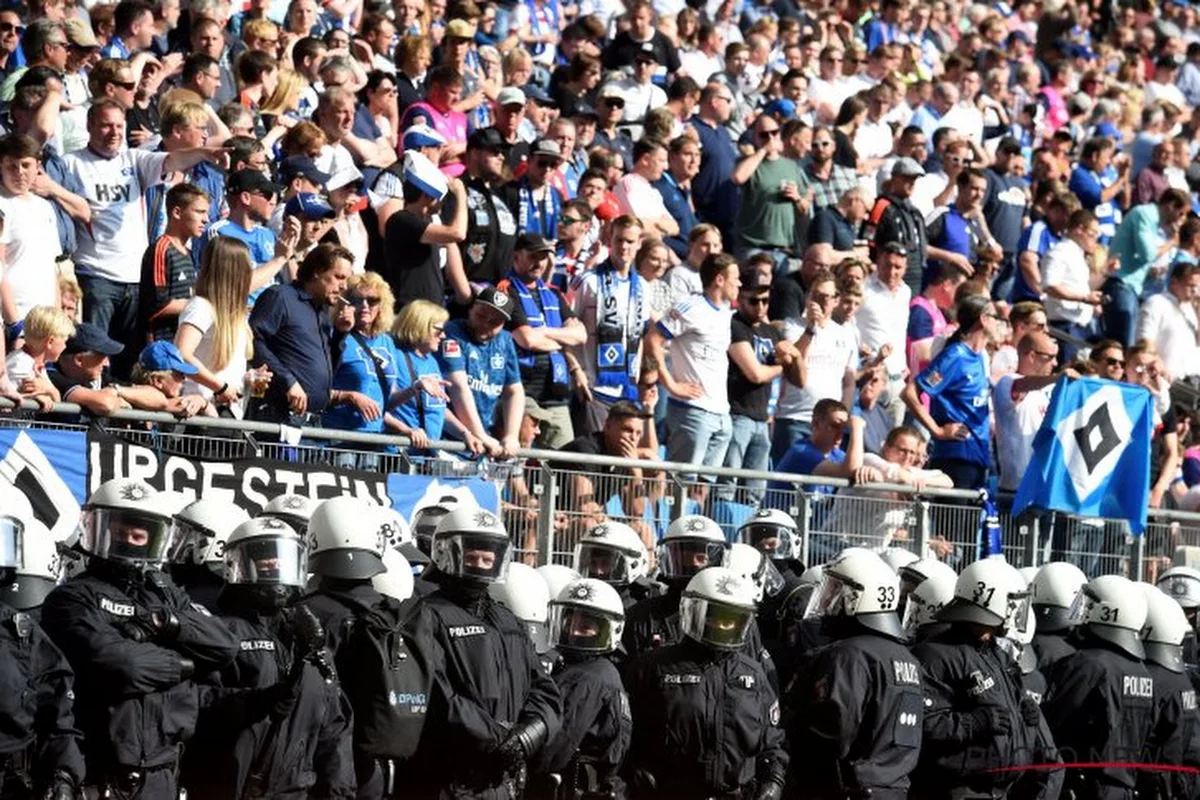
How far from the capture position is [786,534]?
48.2 feet

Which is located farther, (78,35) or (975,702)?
(78,35)

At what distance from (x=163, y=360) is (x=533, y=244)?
380 centimetres

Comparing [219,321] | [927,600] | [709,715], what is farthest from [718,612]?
[219,321]

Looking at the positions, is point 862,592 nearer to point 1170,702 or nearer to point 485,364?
point 1170,702

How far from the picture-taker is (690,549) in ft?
43.6

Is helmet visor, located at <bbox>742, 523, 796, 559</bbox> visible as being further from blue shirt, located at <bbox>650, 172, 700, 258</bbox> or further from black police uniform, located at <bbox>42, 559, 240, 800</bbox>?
blue shirt, located at <bbox>650, 172, 700, 258</bbox>

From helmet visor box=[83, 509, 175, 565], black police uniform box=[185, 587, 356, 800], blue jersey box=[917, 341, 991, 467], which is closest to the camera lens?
helmet visor box=[83, 509, 175, 565]

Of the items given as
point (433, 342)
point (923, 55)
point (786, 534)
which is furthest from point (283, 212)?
point (923, 55)

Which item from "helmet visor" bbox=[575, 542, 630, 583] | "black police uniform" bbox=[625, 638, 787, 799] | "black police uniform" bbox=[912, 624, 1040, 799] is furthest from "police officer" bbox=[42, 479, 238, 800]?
"black police uniform" bbox=[912, 624, 1040, 799]

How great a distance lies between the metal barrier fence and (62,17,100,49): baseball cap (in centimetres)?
359

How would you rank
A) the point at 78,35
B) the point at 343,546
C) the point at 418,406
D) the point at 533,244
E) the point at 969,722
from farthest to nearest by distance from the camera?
1. the point at 533,244
2. the point at 78,35
3. the point at 418,406
4. the point at 969,722
5. the point at 343,546

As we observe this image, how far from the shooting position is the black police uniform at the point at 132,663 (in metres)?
10.2

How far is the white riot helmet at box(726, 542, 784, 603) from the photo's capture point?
13.4m

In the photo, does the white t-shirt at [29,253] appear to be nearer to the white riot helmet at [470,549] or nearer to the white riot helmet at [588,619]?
the white riot helmet at [470,549]
